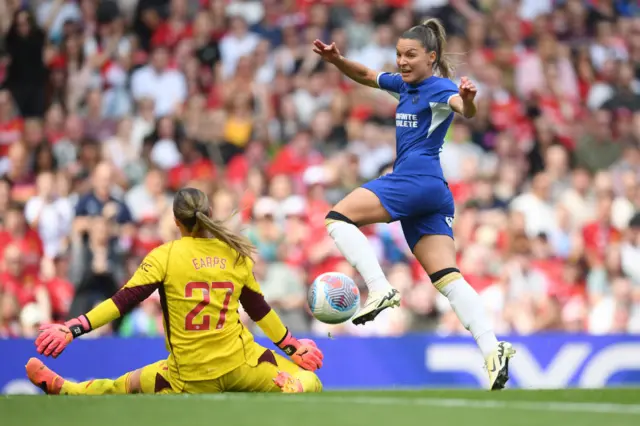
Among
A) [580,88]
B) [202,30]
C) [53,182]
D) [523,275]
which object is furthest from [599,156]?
[53,182]

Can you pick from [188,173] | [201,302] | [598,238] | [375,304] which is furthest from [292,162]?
[375,304]

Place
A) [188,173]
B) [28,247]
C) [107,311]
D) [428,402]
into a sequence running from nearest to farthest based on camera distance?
1. [428,402]
2. [107,311]
3. [28,247]
4. [188,173]

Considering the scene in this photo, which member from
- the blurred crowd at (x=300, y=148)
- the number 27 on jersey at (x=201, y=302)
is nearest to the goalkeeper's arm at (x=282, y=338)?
the number 27 on jersey at (x=201, y=302)

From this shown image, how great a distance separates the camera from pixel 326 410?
19.4 feet

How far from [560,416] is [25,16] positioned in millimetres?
10719

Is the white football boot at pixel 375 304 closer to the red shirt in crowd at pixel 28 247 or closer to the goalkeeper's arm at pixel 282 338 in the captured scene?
the goalkeeper's arm at pixel 282 338

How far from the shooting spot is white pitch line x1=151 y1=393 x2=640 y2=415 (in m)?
5.98

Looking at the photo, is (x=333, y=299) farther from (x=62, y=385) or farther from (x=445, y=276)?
(x=62, y=385)

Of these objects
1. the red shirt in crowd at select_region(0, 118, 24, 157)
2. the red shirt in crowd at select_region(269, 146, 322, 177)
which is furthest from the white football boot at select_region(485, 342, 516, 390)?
the red shirt in crowd at select_region(0, 118, 24, 157)

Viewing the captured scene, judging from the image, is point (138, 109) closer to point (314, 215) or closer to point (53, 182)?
point (53, 182)

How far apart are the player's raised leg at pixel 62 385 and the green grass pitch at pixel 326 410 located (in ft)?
1.49

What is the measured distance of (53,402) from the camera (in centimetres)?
659

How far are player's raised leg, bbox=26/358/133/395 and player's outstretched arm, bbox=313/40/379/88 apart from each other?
7.79ft

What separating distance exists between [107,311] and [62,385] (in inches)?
30.2
